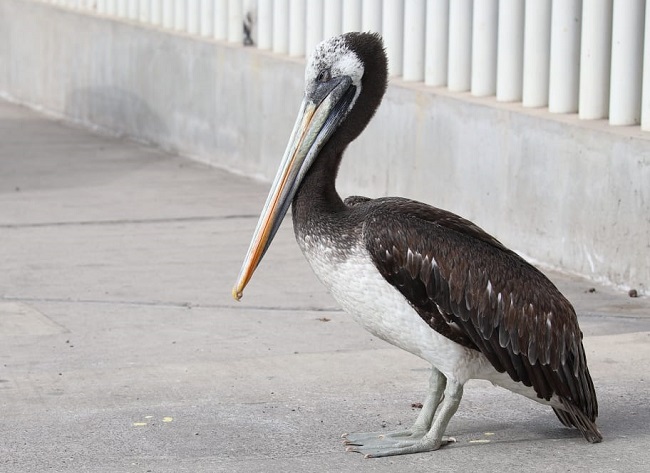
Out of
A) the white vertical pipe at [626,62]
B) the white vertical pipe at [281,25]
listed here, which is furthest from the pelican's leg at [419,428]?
the white vertical pipe at [281,25]

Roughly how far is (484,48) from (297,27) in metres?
2.56

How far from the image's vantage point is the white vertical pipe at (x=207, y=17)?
42.0ft

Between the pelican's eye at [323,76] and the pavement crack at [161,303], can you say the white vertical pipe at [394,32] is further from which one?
the pelican's eye at [323,76]

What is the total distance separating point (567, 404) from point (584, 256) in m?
3.22

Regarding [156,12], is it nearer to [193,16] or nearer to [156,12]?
[156,12]

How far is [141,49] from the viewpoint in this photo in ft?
44.9

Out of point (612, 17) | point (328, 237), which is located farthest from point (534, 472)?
point (612, 17)

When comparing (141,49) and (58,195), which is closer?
(58,195)

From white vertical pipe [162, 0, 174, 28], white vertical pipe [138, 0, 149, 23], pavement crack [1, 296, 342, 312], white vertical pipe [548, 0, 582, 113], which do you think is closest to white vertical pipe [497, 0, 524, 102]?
white vertical pipe [548, 0, 582, 113]

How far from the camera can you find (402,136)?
32.9ft

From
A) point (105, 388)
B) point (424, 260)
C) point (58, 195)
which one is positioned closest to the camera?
point (424, 260)

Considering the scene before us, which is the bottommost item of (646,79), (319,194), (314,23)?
(319,194)

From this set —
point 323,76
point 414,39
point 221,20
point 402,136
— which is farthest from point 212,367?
point 221,20

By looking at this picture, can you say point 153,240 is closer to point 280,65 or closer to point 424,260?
point 280,65
